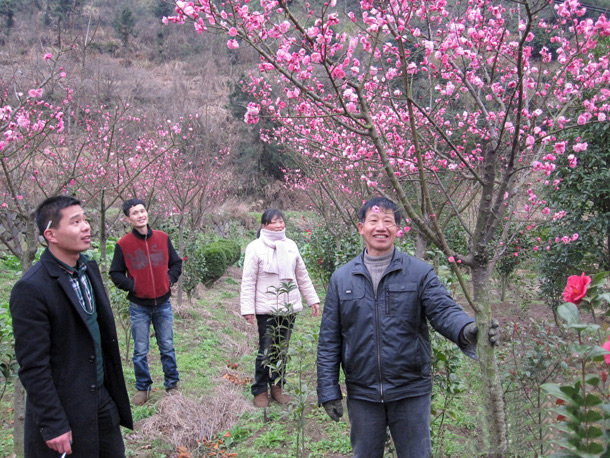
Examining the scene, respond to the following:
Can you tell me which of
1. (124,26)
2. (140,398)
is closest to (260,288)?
(140,398)

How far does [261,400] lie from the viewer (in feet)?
13.4

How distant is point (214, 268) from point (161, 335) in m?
5.93

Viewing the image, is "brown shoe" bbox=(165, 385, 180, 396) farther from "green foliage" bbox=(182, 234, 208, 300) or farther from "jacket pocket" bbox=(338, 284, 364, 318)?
"green foliage" bbox=(182, 234, 208, 300)

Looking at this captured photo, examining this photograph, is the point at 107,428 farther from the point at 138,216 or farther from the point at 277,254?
the point at 138,216

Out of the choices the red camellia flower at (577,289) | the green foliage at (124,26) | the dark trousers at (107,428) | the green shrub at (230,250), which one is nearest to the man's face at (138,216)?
the dark trousers at (107,428)

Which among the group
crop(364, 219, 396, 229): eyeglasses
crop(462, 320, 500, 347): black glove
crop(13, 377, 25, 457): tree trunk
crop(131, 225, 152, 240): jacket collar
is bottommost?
crop(13, 377, 25, 457): tree trunk

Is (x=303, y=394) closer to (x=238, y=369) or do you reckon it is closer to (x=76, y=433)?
(x=76, y=433)

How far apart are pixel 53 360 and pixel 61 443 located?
320 millimetres

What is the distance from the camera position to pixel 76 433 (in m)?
2.08

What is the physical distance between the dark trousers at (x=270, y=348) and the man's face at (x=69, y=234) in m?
1.77

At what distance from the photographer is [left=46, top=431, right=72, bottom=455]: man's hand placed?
1955 millimetres

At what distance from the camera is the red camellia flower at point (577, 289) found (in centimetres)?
104

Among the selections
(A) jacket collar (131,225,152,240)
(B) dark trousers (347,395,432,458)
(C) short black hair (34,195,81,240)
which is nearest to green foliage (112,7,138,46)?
(A) jacket collar (131,225,152,240)

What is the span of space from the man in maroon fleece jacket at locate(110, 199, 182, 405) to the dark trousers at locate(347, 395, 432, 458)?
2346 millimetres
